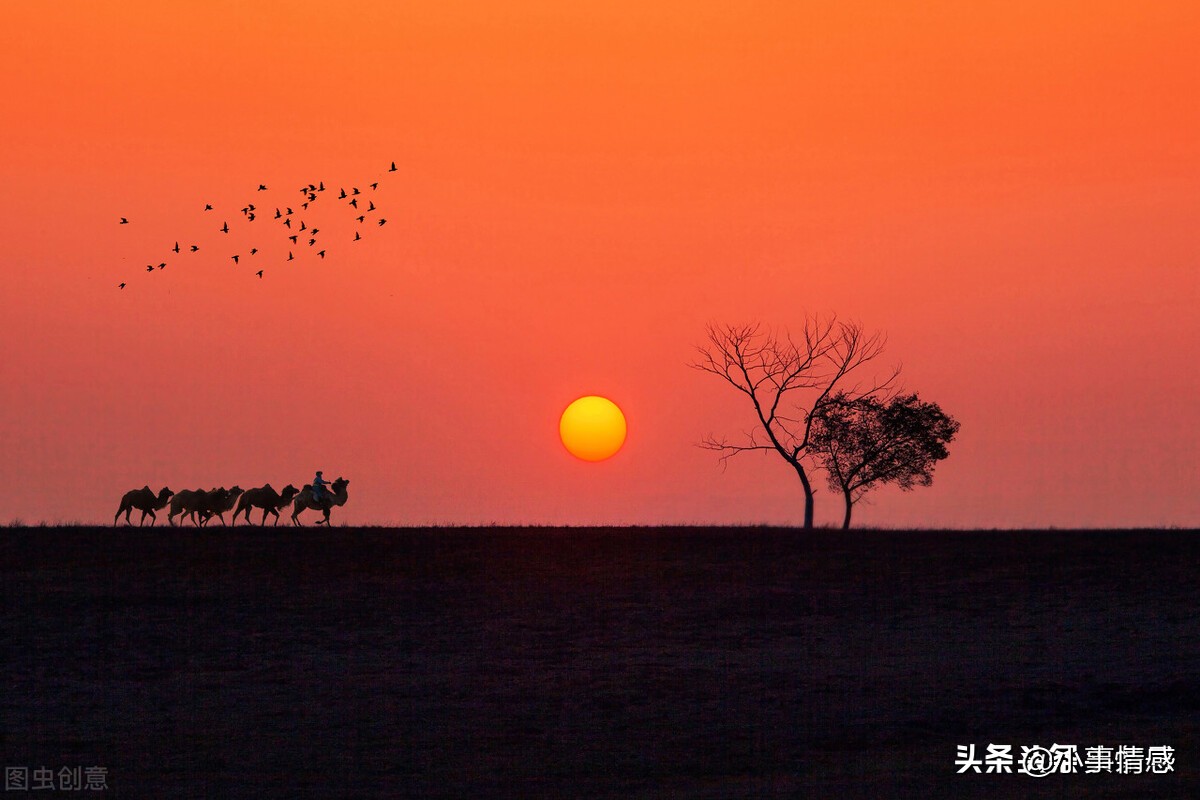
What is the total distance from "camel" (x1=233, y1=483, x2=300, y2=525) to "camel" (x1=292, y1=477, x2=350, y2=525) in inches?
28.3

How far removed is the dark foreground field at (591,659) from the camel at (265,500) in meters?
3.69

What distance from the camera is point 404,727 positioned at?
27703 millimetres

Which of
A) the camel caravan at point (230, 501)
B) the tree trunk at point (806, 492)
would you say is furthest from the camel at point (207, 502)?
the tree trunk at point (806, 492)

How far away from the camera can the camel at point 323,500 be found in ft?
162

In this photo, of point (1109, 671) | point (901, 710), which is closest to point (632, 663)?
point (901, 710)

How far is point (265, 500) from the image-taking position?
50656 mm

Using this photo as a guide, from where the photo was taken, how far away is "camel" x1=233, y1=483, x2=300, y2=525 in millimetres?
50375

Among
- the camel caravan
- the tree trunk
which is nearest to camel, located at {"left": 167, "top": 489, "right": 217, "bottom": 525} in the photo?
the camel caravan

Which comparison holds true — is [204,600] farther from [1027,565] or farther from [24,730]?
[1027,565]

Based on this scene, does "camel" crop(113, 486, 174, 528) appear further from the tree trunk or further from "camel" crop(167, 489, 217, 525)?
the tree trunk

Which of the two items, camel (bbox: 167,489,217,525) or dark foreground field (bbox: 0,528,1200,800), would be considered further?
camel (bbox: 167,489,217,525)

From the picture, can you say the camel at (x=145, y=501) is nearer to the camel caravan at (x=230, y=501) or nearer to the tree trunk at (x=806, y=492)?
the camel caravan at (x=230, y=501)

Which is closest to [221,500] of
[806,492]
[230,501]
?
[230,501]

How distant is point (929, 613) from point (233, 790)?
18159mm
